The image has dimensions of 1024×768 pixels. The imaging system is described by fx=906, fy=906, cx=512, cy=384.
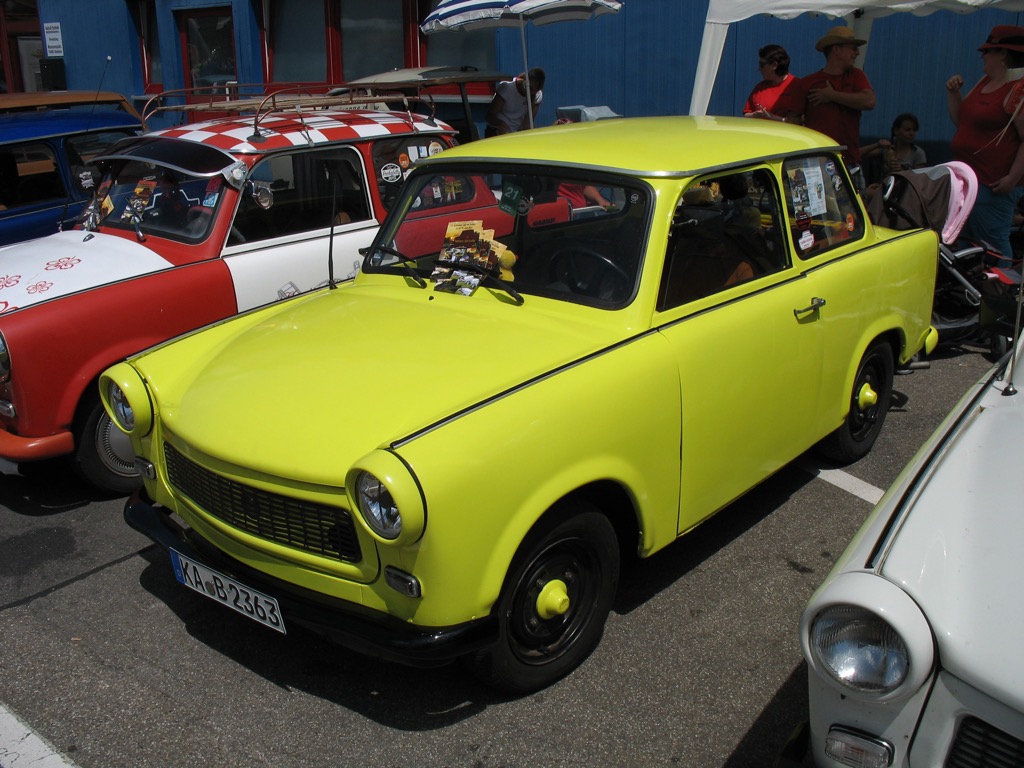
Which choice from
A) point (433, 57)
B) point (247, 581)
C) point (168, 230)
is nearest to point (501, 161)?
point (247, 581)

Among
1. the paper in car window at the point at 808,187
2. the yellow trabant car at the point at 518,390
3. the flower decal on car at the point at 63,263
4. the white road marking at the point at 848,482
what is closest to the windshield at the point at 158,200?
the flower decal on car at the point at 63,263

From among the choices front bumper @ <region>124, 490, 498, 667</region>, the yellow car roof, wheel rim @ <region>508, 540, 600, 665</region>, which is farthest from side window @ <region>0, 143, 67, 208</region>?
wheel rim @ <region>508, 540, 600, 665</region>

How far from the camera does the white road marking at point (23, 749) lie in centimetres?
276

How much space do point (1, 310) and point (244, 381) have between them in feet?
6.34

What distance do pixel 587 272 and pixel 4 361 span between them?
2.65 m

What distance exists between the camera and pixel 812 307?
3.69m

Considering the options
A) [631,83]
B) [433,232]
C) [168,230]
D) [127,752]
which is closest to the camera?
[127,752]

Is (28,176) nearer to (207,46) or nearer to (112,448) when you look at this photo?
(112,448)

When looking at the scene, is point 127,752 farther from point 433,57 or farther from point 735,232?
point 433,57

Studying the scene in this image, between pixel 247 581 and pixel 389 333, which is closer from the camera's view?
pixel 247 581

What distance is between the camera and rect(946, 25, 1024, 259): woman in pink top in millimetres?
6371

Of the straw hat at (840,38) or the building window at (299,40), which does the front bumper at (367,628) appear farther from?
the building window at (299,40)

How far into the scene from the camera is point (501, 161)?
368 cm

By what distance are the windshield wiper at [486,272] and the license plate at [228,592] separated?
4.52ft
